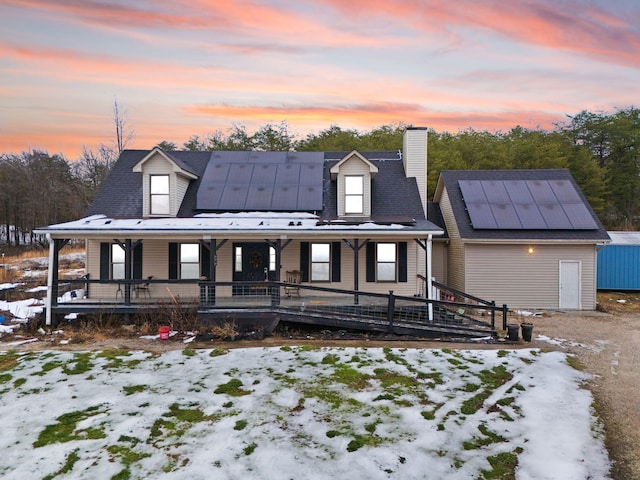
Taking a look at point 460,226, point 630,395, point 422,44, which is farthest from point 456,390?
point 422,44

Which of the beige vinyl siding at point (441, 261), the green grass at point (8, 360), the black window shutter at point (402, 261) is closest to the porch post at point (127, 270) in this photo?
the green grass at point (8, 360)

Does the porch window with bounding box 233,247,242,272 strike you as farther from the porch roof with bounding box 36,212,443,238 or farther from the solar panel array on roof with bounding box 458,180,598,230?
the solar panel array on roof with bounding box 458,180,598,230

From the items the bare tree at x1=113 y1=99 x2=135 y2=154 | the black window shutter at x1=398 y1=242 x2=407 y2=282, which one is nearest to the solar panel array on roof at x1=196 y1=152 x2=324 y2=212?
the black window shutter at x1=398 y1=242 x2=407 y2=282

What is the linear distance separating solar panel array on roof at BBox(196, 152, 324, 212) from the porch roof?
1.07m

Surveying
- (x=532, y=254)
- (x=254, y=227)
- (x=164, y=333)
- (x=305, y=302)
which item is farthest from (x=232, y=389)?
(x=532, y=254)

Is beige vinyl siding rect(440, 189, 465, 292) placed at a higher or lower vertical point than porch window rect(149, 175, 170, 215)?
lower

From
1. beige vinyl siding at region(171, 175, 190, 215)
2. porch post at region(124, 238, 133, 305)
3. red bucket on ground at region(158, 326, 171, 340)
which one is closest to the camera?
red bucket on ground at region(158, 326, 171, 340)

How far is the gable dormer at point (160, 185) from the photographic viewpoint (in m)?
14.0

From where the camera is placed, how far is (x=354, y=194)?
569 inches

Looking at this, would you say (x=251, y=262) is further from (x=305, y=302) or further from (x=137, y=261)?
(x=137, y=261)

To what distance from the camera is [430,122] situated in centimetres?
4266

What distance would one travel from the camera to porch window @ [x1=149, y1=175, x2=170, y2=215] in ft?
46.3

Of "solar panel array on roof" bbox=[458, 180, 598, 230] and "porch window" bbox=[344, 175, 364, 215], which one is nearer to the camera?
"porch window" bbox=[344, 175, 364, 215]

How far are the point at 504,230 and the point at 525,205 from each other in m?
1.88
